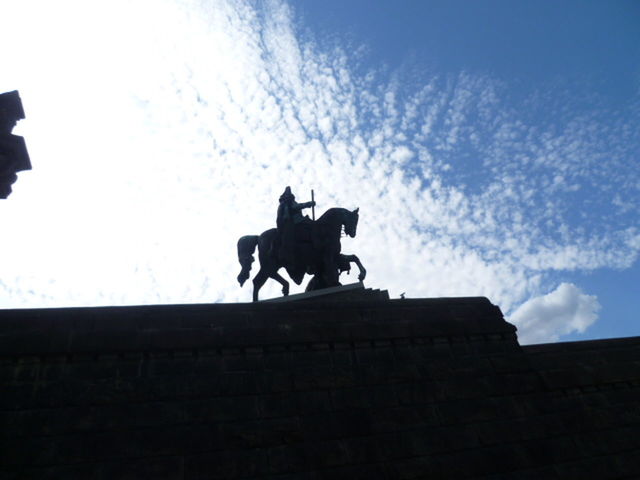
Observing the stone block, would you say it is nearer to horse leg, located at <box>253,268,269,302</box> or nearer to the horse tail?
horse leg, located at <box>253,268,269,302</box>

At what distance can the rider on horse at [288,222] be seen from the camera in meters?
13.0

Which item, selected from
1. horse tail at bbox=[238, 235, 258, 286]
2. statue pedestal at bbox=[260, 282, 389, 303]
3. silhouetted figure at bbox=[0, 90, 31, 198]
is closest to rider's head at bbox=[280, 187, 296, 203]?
horse tail at bbox=[238, 235, 258, 286]

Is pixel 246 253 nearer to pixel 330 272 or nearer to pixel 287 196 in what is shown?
pixel 287 196

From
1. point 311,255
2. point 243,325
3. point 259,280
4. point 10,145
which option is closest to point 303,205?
point 311,255

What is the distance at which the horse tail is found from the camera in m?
13.4

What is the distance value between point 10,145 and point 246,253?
7.52 metres

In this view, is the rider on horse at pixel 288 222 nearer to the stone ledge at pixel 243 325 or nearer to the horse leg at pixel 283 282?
the horse leg at pixel 283 282

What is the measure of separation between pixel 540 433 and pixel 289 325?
4237 mm

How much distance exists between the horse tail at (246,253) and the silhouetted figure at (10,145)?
713cm

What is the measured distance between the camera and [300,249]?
520 inches

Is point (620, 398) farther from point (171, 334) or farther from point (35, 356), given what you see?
point (35, 356)

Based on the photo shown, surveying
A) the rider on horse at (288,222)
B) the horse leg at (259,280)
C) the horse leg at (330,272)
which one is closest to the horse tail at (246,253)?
the horse leg at (259,280)

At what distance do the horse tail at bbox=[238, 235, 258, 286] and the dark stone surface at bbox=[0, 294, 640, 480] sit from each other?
570cm

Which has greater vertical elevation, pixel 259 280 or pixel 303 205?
pixel 303 205
